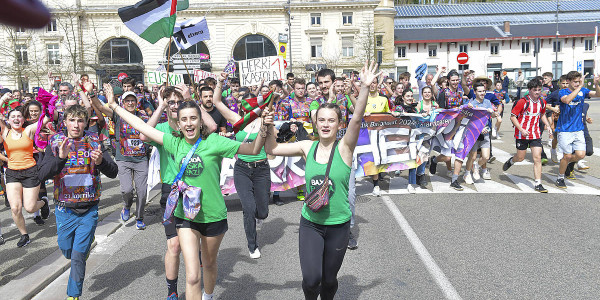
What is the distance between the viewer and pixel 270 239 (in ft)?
21.7

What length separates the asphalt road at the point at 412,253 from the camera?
4.79 meters

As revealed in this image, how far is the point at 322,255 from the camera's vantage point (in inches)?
155

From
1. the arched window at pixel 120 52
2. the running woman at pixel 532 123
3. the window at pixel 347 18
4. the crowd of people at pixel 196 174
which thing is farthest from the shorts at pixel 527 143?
the arched window at pixel 120 52

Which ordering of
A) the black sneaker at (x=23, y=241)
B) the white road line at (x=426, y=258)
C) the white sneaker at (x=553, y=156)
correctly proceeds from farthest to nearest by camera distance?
the white sneaker at (x=553, y=156), the black sneaker at (x=23, y=241), the white road line at (x=426, y=258)

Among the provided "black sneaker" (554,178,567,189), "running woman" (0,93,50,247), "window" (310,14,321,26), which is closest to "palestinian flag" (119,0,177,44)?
"running woman" (0,93,50,247)

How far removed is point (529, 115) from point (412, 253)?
182 inches

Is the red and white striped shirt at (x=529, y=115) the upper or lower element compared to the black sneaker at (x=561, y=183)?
upper

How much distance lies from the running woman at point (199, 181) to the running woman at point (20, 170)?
354 centimetres

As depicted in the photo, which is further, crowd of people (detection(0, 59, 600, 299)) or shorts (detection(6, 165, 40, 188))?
shorts (detection(6, 165, 40, 188))

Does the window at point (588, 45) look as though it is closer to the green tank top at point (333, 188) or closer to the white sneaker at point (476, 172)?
the white sneaker at point (476, 172)

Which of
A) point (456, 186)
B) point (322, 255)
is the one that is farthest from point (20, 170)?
point (456, 186)

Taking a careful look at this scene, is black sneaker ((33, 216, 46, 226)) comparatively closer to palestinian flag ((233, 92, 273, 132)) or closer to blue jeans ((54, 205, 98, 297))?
blue jeans ((54, 205, 98, 297))

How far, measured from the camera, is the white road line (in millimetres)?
4648

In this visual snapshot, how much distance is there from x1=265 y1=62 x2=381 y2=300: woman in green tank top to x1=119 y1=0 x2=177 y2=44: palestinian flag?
3384 mm
